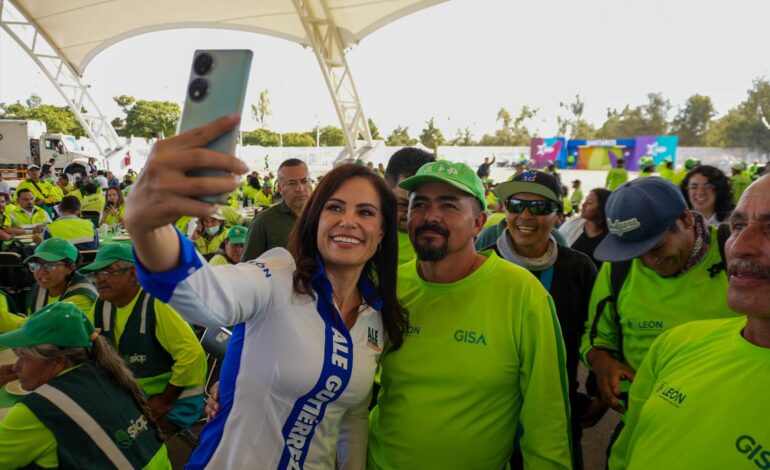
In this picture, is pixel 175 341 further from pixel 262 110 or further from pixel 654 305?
pixel 262 110

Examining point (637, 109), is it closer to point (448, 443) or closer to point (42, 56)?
point (42, 56)

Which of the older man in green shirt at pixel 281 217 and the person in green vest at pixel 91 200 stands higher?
the older man in green shirt at pixel 281 217

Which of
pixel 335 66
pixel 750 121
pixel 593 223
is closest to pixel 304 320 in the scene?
pixel 593 223

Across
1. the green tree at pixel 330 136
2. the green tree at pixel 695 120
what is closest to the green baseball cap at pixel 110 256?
the green tree at pixel 330 136

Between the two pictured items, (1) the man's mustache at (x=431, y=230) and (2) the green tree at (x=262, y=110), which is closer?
(1) the man's mustache at (x=431, y=230)

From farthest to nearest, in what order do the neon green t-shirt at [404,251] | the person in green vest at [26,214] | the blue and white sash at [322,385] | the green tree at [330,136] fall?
the green tree at [330,136], the person in green vest at [26,214], the neon green t-shirt at [404,251], the blue and white sash at [322,385]

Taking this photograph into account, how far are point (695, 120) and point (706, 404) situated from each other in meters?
74.7

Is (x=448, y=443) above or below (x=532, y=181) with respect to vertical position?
below

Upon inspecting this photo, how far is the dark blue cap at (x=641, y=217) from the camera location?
187cm

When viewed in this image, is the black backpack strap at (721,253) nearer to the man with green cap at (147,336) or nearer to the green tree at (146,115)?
the man with green cap at (147,336)

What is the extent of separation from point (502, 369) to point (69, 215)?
276 inches

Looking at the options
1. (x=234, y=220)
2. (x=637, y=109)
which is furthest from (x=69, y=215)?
(x=637, y=109)

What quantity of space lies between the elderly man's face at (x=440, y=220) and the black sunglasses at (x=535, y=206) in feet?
2.74

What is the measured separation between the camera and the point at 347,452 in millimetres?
1813
